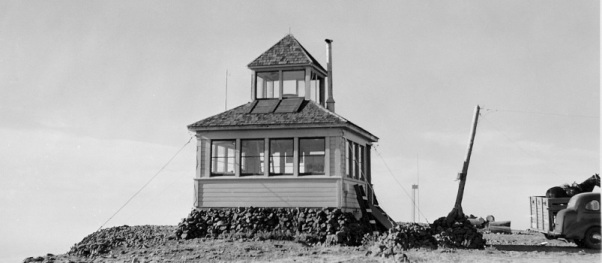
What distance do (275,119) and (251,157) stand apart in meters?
2.16

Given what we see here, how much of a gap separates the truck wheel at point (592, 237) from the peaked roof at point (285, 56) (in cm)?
1366

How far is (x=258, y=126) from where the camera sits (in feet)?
94.3

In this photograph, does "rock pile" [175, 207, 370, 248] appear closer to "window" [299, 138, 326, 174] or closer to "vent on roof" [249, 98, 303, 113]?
"window" [299, 138, 326, 174]

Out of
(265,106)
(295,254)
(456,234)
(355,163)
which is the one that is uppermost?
→ (265,106)

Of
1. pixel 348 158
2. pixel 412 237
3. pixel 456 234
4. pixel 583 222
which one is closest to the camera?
pixel 412 237

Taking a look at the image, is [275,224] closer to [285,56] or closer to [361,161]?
[361,161]

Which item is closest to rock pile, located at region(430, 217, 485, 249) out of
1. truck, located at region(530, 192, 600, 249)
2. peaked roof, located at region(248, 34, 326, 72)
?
truck, located at region(530, 192, 600, 249)

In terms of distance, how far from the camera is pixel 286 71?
3120 centimetres

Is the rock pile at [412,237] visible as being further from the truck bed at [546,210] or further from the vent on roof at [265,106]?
the vent on roof at [265,106]

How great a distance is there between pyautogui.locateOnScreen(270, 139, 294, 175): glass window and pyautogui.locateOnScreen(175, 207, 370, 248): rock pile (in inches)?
104

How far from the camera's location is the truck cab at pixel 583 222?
2619cm

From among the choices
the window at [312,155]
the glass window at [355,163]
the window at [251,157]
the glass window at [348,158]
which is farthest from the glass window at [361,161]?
the window at [251,157]

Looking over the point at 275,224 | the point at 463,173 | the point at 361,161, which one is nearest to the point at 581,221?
the point at 463,173

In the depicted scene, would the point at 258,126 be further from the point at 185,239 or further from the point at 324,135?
the point at 185,239
